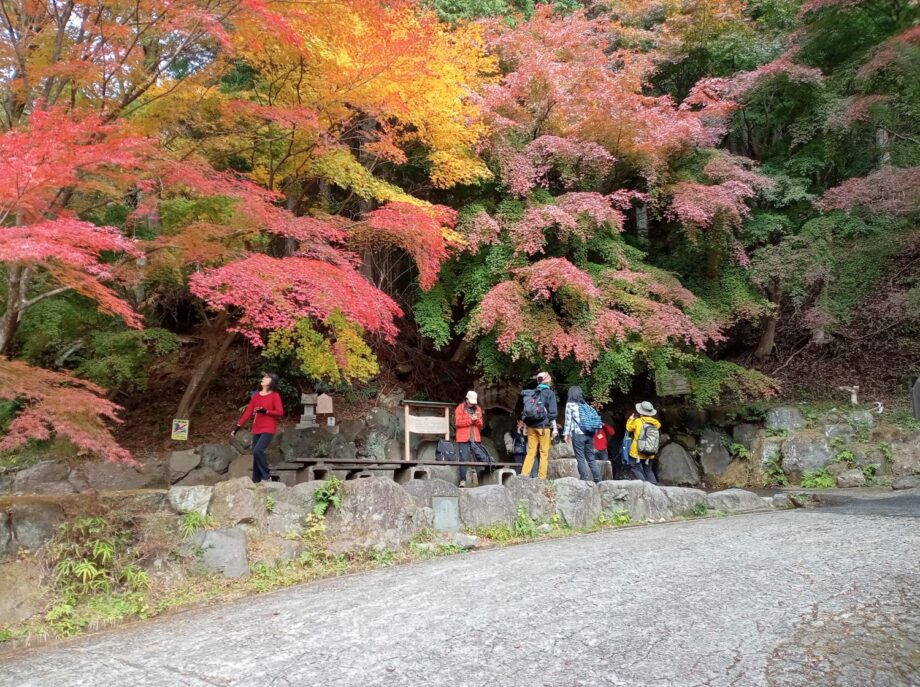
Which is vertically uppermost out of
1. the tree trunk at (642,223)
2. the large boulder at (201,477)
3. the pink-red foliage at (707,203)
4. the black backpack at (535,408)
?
the tree trunk at (642,223)

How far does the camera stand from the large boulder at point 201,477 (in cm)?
950

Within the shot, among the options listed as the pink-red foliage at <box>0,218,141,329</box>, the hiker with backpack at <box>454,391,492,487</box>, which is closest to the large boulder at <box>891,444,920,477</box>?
the hiker with backpack at <box>454,391,492,487</box>

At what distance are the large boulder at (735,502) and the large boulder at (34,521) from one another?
7.53 metres

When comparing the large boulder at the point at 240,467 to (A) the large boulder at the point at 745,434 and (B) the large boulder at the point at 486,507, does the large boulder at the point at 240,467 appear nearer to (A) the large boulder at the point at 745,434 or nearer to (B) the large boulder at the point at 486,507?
(B) the large boulder at the point at 486,507

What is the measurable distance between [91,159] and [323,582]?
12.9ft

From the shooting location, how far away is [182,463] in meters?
9.64

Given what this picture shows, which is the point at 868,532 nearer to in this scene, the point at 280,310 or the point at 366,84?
the point at 280,310

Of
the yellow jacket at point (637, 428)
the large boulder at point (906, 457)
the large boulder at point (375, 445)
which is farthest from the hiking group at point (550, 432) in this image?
the large boulder at point (906, 457)

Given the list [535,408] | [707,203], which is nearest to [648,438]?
[535,408]

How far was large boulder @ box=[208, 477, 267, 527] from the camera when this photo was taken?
5.21 metres

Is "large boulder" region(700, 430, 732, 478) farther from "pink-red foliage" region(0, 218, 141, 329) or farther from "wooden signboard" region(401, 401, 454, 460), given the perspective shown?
"pink-red foliage" region(0, 218, 141, 329)

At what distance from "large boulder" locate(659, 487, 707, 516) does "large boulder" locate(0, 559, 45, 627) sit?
6869 millimetres

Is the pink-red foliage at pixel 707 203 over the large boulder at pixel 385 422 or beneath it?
over

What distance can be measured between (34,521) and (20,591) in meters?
0.52
